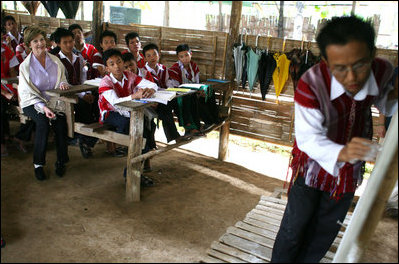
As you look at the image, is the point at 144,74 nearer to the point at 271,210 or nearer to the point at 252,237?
the point at 271,210

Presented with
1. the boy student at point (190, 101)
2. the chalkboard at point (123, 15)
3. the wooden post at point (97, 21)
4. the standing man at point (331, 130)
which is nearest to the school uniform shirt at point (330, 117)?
the standing man at point (331, 130)

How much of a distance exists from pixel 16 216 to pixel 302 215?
4.54 feet

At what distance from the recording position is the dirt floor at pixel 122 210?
1.51 meters

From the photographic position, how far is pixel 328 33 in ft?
4.17

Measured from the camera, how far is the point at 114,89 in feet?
10.9

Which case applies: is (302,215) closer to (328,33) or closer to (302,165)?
(302,165)

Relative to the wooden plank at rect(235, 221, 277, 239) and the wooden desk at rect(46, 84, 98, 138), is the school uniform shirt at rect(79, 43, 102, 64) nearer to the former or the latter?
the wooden desk at rect(46, 84, 98, 138)

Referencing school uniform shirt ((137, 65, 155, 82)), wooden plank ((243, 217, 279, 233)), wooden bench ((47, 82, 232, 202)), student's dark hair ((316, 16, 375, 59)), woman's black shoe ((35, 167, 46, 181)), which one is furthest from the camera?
school uniform shirt ((137, 65, 155, 82))

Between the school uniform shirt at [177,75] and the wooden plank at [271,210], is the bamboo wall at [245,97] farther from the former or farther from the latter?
the wooden plank at [271,210]

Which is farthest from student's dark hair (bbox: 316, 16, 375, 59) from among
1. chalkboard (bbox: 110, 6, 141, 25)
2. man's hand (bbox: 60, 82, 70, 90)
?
chalkboard (bbox: 110, 6, 141, 25)

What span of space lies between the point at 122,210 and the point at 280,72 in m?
2.56

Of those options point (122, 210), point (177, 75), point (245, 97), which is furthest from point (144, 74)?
point (122, 210)

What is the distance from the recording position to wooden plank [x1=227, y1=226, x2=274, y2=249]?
2207mm

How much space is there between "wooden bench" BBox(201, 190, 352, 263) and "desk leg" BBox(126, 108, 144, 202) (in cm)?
118
